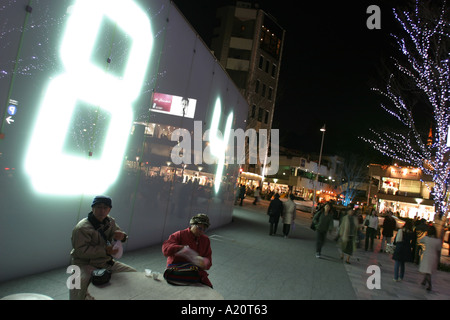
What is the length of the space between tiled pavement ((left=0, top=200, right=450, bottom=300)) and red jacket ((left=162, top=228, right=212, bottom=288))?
1.77 meters

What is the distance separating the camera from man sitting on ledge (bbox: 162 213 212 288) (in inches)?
135

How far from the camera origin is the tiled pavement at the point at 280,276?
532 cm

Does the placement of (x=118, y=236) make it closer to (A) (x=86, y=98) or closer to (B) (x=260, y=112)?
(A) (x=86, y=98)

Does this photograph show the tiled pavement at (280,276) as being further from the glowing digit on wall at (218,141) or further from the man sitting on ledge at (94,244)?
the glowing digit on wall at (218,141)

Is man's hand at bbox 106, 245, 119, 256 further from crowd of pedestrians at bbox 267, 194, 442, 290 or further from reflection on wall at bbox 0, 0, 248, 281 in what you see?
crowd of pedestrians at bbox 267, 194, 442, 290

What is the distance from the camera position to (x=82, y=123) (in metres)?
5.36

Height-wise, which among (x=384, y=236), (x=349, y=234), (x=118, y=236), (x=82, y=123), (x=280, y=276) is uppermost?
(x=82, y=123)

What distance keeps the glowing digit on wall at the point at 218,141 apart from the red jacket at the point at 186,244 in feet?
24.8

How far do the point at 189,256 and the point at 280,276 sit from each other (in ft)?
13.8

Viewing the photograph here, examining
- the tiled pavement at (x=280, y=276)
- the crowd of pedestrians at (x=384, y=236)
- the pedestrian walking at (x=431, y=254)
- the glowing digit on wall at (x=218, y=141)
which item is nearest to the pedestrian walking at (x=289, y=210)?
the crowd of pedestrians at (x=384, y=236)

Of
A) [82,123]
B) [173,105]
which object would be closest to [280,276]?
[173,105]

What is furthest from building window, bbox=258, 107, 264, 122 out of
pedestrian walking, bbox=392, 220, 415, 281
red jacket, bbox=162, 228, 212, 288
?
red jacket, bbox=162, 228, 212, 288

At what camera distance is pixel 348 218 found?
9.83m
